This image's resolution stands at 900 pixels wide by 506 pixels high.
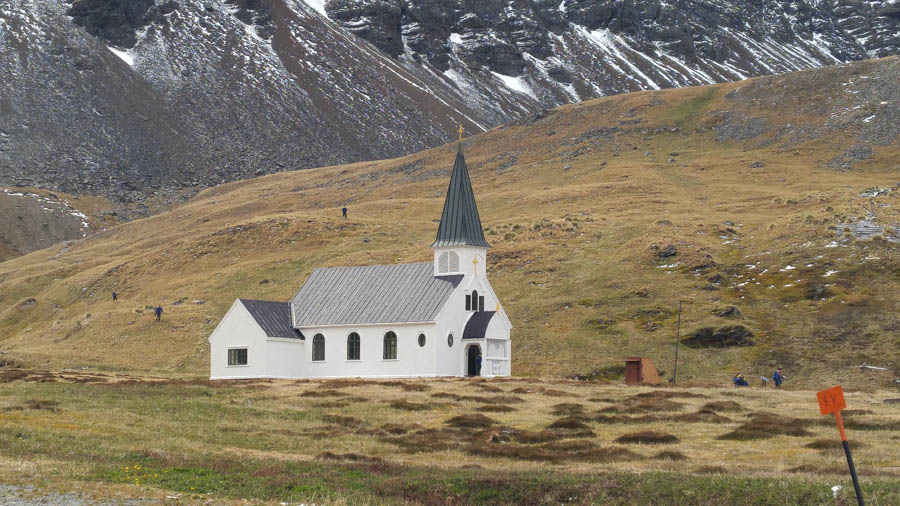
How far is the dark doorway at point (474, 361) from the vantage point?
2598 inches

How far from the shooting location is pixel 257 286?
9406 cm

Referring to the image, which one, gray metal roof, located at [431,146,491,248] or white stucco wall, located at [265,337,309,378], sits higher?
gray metal roof, located at [431,146,491,248]

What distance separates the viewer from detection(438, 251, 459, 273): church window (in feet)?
223

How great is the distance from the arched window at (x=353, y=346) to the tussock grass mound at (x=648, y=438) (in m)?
34.1

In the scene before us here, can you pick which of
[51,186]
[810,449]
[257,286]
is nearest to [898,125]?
[257,286]

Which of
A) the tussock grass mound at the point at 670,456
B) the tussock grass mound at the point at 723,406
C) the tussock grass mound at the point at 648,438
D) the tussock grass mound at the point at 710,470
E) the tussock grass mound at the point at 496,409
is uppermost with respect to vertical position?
the tussock grass mound at the point at 496,409

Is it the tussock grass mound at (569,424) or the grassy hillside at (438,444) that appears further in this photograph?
the tussock grass mound at (569,424)

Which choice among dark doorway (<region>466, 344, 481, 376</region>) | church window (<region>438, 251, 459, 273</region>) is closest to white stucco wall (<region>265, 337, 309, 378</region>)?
church window (<region>438, 251, 459, 273</region>)

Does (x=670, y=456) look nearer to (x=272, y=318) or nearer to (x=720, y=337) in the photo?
(x=720, y=337)

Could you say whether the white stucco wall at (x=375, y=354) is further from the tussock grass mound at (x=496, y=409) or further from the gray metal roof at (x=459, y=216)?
the tussock grass mound at (x=496, y=409)

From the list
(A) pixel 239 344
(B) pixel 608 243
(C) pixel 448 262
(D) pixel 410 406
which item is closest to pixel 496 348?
(C) pixel 448 262

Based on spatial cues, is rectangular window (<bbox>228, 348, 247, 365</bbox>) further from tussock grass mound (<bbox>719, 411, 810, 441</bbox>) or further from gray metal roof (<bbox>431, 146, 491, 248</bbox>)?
tussock grass mound (<bbox>719, 411, 810, 441</bbox>)

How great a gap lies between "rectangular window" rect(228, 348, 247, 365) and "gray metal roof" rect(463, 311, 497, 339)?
14256mm

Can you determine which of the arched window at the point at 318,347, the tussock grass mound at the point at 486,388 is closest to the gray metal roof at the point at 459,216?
the arched window at the point at 318,347
